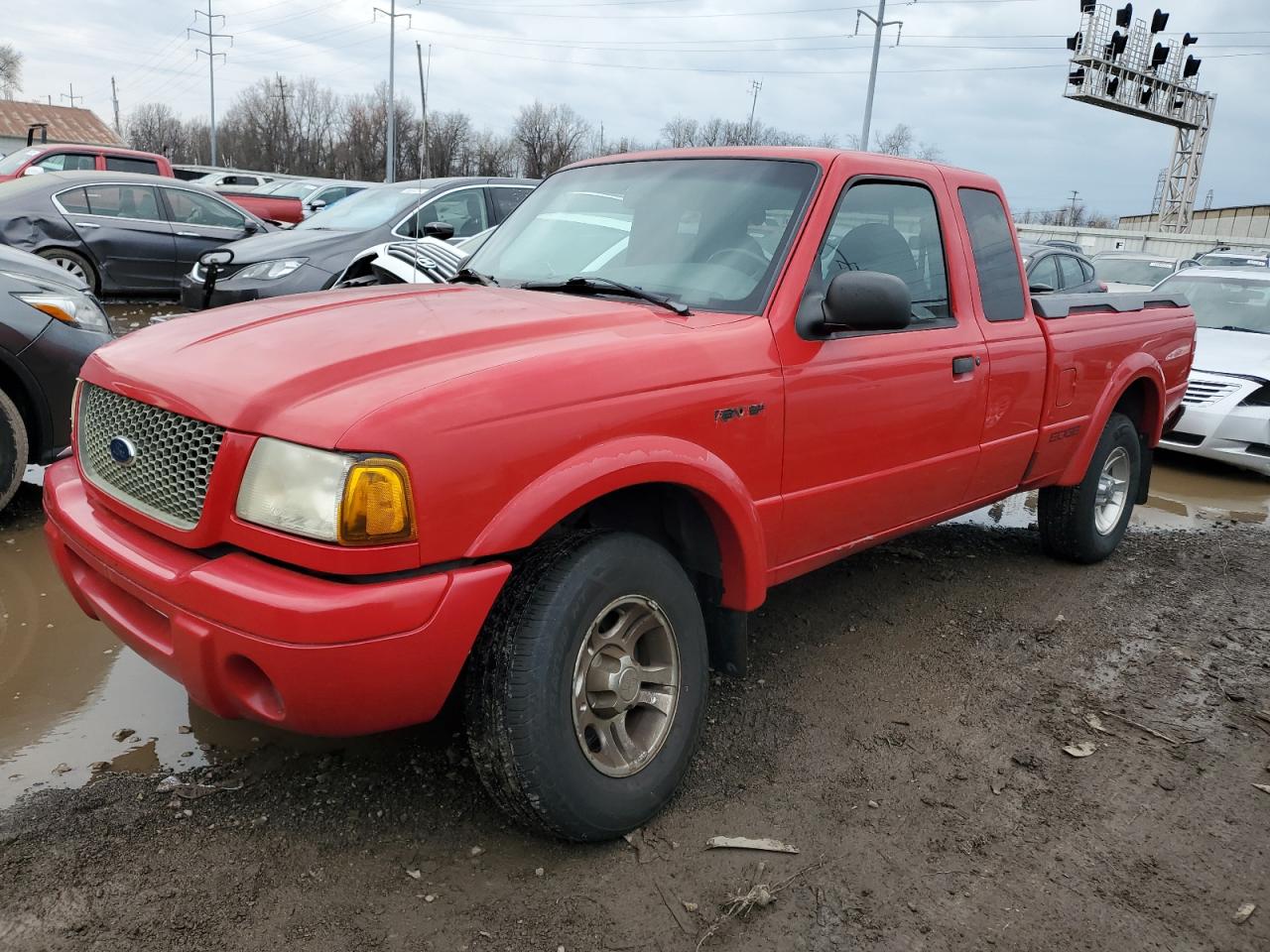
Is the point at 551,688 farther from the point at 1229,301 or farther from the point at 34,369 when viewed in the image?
the point at 1229,301

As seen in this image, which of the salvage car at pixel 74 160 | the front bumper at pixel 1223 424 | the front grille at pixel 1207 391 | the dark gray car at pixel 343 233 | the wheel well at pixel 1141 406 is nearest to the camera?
the wheel well at pixel 1141 406

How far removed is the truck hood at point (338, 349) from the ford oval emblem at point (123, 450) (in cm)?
13

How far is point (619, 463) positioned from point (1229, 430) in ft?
21.7

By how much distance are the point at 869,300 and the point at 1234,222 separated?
62.0m

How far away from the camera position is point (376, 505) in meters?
2.12

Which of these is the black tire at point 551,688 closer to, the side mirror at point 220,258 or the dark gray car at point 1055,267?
the dark gray car at point 1055,267

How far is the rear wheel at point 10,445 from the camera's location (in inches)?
175

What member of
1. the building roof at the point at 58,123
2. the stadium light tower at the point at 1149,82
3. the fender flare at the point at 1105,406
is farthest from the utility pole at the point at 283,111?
the fender flare at the point at 1105,406

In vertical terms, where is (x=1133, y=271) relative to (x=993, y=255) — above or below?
below

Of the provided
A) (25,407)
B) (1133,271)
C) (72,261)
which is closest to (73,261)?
(72,261)

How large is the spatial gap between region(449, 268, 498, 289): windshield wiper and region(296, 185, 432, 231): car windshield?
17.7 feet

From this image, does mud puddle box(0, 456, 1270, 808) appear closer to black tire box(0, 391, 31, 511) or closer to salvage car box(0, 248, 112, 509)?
black tire box(0, 391, 31, 511)

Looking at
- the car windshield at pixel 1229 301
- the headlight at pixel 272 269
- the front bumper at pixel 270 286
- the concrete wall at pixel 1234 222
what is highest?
the concrete wall at pixel 1234 222

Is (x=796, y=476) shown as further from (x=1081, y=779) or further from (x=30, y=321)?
(x=30, y=321)
